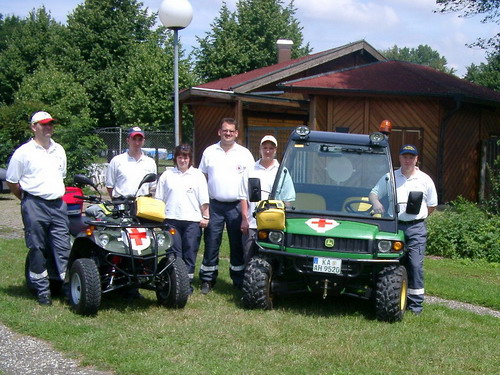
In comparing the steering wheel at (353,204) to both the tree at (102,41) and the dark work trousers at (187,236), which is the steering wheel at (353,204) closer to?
the dark work trousers at (187,236)

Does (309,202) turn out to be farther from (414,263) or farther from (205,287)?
(205,287)

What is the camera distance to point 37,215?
24.5 feet

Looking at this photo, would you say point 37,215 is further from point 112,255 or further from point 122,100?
point 122,100

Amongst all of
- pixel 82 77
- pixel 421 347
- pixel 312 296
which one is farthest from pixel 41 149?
pixel 82 77

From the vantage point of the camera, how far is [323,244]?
7316 mm

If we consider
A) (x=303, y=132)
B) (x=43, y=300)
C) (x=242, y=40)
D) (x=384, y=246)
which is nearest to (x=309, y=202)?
(x=303, y=132)

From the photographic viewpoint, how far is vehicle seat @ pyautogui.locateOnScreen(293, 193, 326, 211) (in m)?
7.77

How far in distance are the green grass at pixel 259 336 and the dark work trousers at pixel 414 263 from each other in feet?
0.60

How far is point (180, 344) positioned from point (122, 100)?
30683mm

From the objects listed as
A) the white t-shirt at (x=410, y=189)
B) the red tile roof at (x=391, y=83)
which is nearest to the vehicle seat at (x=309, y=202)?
the white t-shirt at (x=410, y=189)

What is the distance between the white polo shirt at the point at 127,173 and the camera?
8375mm

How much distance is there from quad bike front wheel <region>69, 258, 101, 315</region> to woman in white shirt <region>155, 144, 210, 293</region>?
135 centimetres

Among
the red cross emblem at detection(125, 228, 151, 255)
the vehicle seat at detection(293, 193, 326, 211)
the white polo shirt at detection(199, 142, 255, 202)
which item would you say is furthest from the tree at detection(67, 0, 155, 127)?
the red cross emblem at detection(125, 228, 151, 255)

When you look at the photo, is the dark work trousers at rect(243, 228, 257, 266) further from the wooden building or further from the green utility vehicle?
the wooden building
